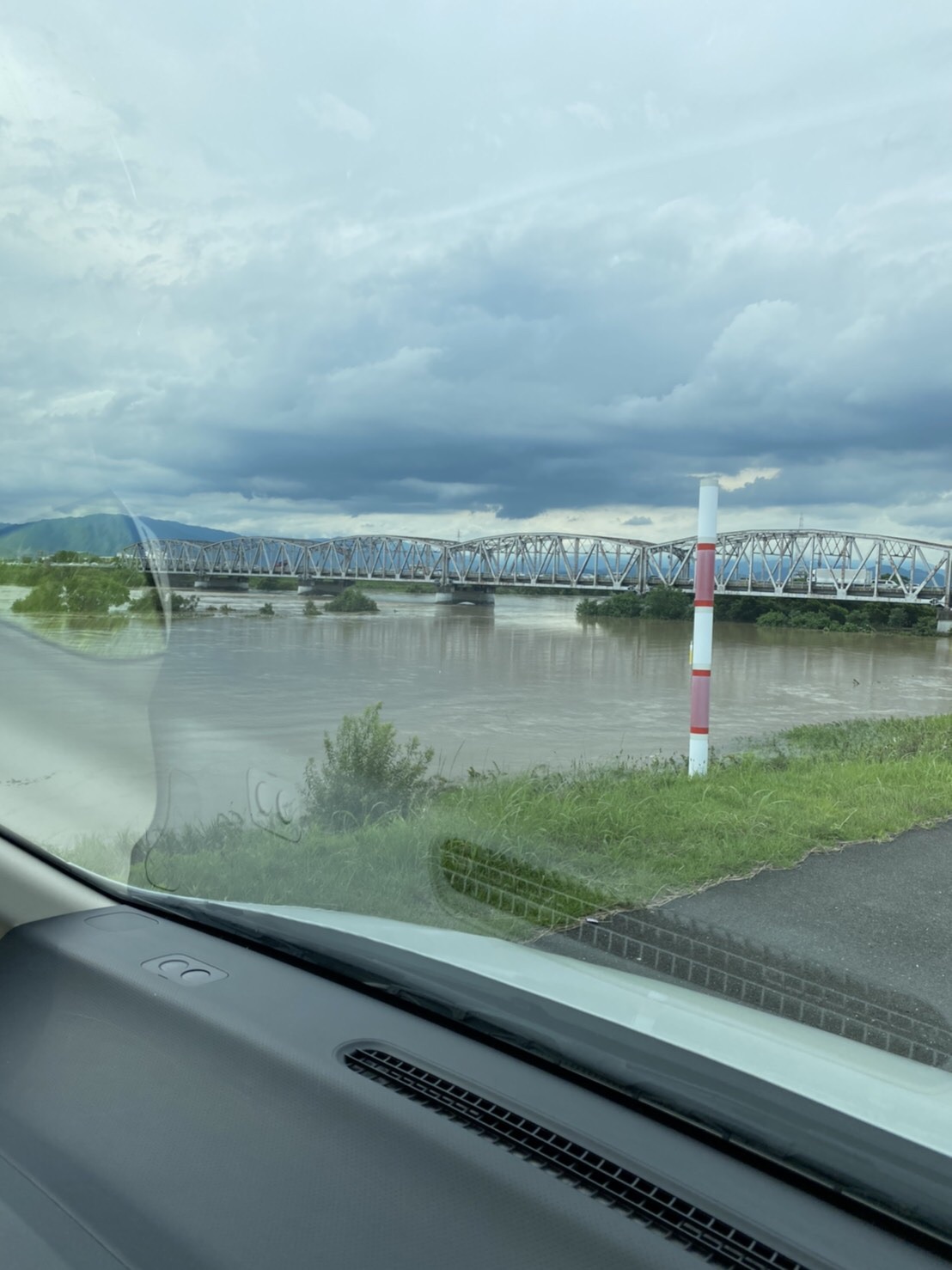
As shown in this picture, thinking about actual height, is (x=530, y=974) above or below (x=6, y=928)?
above

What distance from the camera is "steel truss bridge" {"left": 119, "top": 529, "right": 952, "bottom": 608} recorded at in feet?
9.72

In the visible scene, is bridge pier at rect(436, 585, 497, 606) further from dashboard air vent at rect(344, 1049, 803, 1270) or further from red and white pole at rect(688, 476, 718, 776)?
dashboard air vent at rect(344, 1049, 803, 1270)

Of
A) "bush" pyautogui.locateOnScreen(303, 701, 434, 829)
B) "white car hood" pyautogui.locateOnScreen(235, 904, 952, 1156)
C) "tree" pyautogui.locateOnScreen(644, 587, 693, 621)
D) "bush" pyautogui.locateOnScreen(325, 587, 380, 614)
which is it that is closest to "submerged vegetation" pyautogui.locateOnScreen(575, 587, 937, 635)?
"tree" pyautogui.locateOnScreen(644, 587, 693, 621)

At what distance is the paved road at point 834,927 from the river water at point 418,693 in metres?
1.21

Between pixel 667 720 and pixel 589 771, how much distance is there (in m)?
1.78

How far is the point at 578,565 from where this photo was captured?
405cm

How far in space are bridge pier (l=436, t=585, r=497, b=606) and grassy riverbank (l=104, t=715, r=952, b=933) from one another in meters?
0.99

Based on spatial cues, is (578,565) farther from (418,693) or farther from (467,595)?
(418,693)

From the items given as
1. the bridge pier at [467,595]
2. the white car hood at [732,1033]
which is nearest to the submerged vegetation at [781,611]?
the bridge pier at [467,595]

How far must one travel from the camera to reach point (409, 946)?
1566mm

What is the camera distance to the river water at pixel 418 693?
8.13ft

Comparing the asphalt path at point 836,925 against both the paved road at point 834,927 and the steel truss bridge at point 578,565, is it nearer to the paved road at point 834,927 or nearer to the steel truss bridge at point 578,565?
the paved road at point 834,927

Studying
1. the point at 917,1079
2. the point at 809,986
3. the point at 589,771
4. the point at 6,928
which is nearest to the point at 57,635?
the point at 6,928

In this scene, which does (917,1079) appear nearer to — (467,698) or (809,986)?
(809,986)
